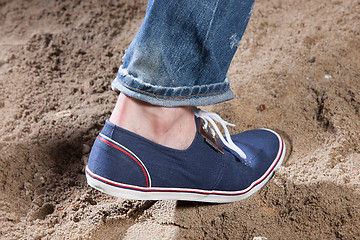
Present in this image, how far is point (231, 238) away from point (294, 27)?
40.0 inches

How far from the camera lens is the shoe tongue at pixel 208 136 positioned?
89 centimetres

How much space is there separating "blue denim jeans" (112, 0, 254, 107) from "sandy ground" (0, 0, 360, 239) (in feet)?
1.30

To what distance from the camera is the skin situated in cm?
76

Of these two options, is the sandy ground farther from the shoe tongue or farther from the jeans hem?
the jeans hem

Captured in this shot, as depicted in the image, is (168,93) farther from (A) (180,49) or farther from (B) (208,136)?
(B) (208,136)

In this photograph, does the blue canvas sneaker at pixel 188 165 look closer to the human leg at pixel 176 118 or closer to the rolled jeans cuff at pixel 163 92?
the human leg at pixel 176 118

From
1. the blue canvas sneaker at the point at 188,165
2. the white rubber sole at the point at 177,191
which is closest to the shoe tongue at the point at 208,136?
the blue canvas sneaker at the point at 188,165

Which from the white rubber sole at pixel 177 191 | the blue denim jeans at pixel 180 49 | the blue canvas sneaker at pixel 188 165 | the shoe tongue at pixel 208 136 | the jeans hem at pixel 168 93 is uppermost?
the blue denim jeans at pixel 180 49

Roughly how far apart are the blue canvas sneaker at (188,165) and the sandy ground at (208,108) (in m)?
0.06

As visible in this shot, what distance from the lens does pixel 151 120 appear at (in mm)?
769

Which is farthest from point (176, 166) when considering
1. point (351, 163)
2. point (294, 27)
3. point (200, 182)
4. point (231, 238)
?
point (294, 27)

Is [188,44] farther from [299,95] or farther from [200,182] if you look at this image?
[299,95]

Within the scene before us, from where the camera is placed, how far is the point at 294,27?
144 cm

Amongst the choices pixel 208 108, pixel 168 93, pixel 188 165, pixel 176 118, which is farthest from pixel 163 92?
pixel 208 108
